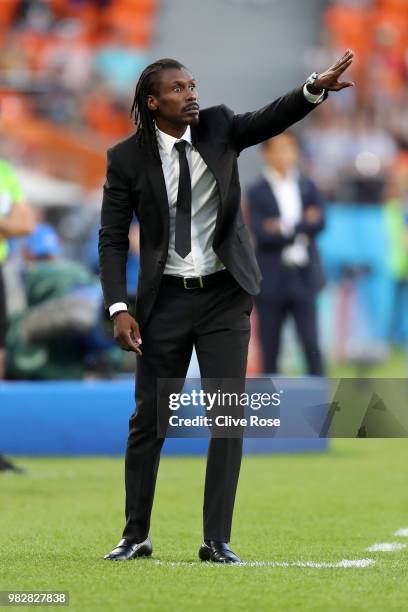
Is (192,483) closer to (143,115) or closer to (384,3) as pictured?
(143,115)

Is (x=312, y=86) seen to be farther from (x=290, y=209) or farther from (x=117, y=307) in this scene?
(x=290, y=209)

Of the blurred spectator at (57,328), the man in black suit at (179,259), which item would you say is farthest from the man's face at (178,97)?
the blurred spectator at (57,328)

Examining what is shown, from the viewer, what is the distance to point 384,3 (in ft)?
83.7

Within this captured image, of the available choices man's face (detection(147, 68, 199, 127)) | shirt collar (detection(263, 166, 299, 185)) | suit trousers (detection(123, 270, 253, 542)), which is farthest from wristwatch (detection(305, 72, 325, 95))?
shirt collar (detection(263, 166, 299, 185))

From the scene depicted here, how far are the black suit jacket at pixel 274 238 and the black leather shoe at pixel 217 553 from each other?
5.79 m

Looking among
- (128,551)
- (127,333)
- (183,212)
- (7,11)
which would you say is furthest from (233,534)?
(7,11)

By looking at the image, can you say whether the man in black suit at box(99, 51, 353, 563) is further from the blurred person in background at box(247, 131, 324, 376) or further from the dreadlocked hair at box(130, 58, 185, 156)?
the blurred person in background at box(247, 131, 324, 376)

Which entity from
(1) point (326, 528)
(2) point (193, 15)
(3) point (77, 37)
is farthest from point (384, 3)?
(1) point (326, 528)

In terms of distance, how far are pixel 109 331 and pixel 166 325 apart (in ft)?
18.7

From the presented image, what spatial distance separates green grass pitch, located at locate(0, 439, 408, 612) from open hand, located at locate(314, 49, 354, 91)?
1.76 metres

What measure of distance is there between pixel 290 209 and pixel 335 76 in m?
6.36

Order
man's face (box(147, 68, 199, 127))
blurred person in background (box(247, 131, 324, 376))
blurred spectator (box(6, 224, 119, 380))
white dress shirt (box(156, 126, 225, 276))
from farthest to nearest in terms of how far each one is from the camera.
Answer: blurred person in background (box(247, 131, 324, 376)) → blurred spectator (box(6, 224, 119, 380)) → white dress shirt (box(156, 126, 225, 276)) → man's face (box(147, 68, 199, 127))

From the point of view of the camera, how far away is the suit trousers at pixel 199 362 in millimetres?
5812

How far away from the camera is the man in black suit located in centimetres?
577
